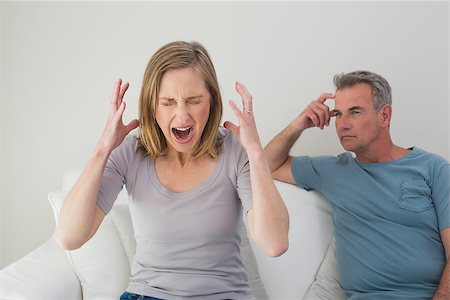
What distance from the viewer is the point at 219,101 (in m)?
1.44

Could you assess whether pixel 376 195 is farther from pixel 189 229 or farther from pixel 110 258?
pixel 110 258

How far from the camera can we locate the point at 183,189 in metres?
1.44

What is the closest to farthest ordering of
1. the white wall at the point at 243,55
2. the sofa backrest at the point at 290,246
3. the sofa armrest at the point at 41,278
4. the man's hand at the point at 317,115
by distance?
the sofa armrest at the point at 41,278 < the sofa backrest at the point at 290,246 < the man's hand at the point at 317,115 < the white wall at the point at 243,55

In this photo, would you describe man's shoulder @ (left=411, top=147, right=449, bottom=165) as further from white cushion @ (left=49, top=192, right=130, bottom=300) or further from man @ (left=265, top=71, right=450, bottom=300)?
white cushion @ (left=49, top=192, right=130, bottom=300)

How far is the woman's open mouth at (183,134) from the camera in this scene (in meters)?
1.39

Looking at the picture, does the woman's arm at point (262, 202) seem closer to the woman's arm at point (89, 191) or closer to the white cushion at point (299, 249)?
the woman's arm at point (89, 191)

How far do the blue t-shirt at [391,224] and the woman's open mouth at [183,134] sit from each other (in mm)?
724

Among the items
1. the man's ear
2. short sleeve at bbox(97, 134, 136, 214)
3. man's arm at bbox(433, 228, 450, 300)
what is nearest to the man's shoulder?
the man's ear

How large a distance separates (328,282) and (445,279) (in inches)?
15.6

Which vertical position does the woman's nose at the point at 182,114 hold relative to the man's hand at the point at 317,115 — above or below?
above

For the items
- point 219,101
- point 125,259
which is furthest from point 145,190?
point 125,259

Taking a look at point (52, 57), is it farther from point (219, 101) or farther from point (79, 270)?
point (219, 101)

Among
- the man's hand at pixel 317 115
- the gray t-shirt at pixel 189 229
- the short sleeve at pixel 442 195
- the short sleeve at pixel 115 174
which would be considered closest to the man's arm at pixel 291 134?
the man's hand at pixel 317 115

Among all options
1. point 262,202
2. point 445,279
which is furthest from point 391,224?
point 262,202
